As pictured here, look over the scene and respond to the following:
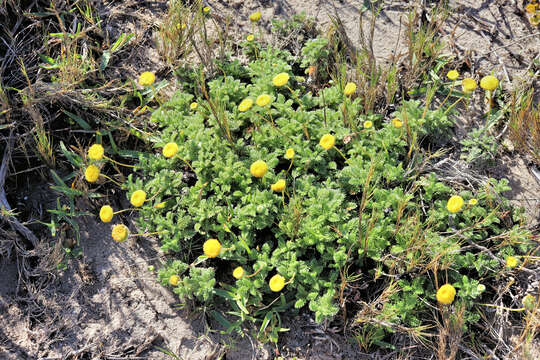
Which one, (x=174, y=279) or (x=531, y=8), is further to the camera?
(x=531, y=8)

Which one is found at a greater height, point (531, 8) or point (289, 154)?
point (531, 8)

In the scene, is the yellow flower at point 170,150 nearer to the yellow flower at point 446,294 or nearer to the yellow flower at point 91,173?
the yellow flower at point 91,173

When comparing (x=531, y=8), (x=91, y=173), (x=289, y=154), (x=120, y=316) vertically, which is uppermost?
(x=531, y=8)

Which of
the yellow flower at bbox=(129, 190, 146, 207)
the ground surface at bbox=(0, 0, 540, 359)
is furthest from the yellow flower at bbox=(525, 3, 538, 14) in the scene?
the yellow flower at bbox=(129, 190, 146, 207)

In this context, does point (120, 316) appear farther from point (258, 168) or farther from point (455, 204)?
point (455, 204)

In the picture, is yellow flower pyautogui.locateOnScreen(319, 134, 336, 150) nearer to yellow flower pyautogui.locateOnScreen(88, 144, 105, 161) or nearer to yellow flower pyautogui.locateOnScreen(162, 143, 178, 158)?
yellow flower pyautogui.locateOnScreen(162, 143, 178, 158)

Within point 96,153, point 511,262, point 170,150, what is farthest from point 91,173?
point 511,262

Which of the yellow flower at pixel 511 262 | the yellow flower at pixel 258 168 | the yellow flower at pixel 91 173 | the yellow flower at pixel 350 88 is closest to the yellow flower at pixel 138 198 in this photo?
the yellow flower at pixel 91 173

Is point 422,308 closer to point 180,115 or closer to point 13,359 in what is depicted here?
point 180,115
